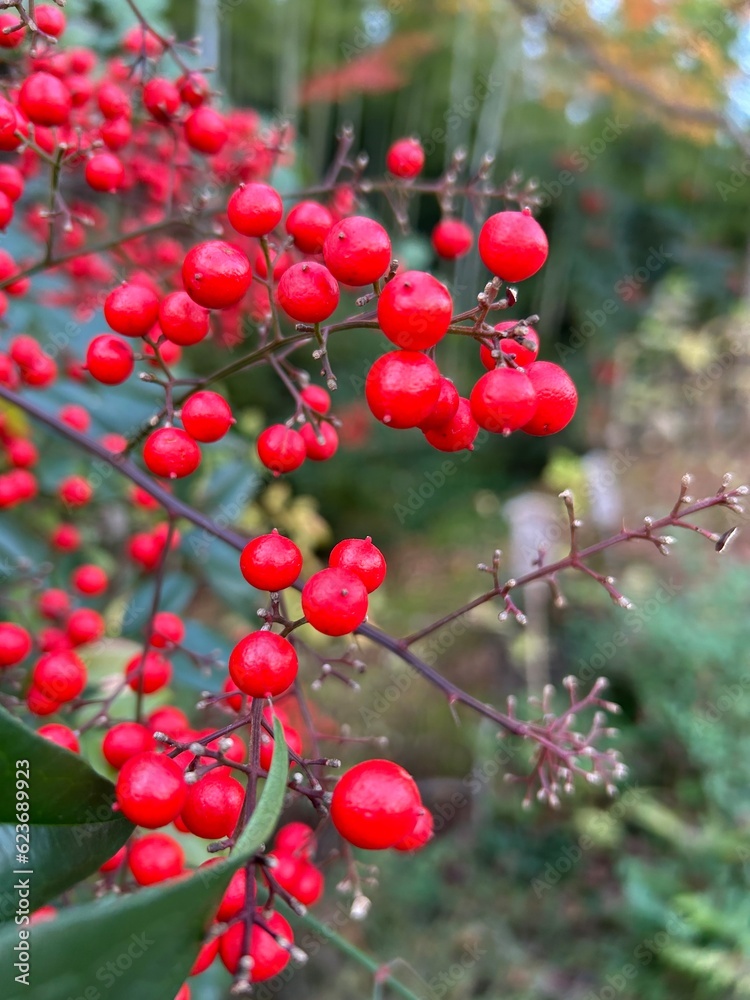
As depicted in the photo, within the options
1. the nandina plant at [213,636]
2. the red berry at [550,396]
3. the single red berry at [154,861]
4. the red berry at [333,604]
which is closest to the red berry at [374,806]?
the nandina plant at [213,636]

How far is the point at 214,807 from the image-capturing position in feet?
2.06

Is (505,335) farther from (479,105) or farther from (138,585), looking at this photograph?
(479,105)

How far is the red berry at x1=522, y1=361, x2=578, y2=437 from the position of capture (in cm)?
72

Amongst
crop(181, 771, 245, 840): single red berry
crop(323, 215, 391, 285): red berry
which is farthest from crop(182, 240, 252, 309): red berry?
crop(181, 771, 245, 840): single red berry

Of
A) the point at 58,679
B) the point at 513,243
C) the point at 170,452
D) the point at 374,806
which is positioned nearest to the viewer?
the point at 374,806

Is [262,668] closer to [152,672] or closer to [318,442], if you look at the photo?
[318,442]

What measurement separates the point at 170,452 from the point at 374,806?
431mm

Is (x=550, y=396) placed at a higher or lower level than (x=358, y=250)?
lower

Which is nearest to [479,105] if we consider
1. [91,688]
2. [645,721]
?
[645,721]

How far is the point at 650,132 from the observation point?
20.3 feet

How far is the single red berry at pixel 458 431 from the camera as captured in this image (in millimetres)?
739

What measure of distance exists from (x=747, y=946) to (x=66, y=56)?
2.73 metres

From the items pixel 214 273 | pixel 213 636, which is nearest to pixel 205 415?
pixel 214 273

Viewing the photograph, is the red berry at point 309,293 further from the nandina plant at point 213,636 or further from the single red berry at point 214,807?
the single red berry at point 214,807
